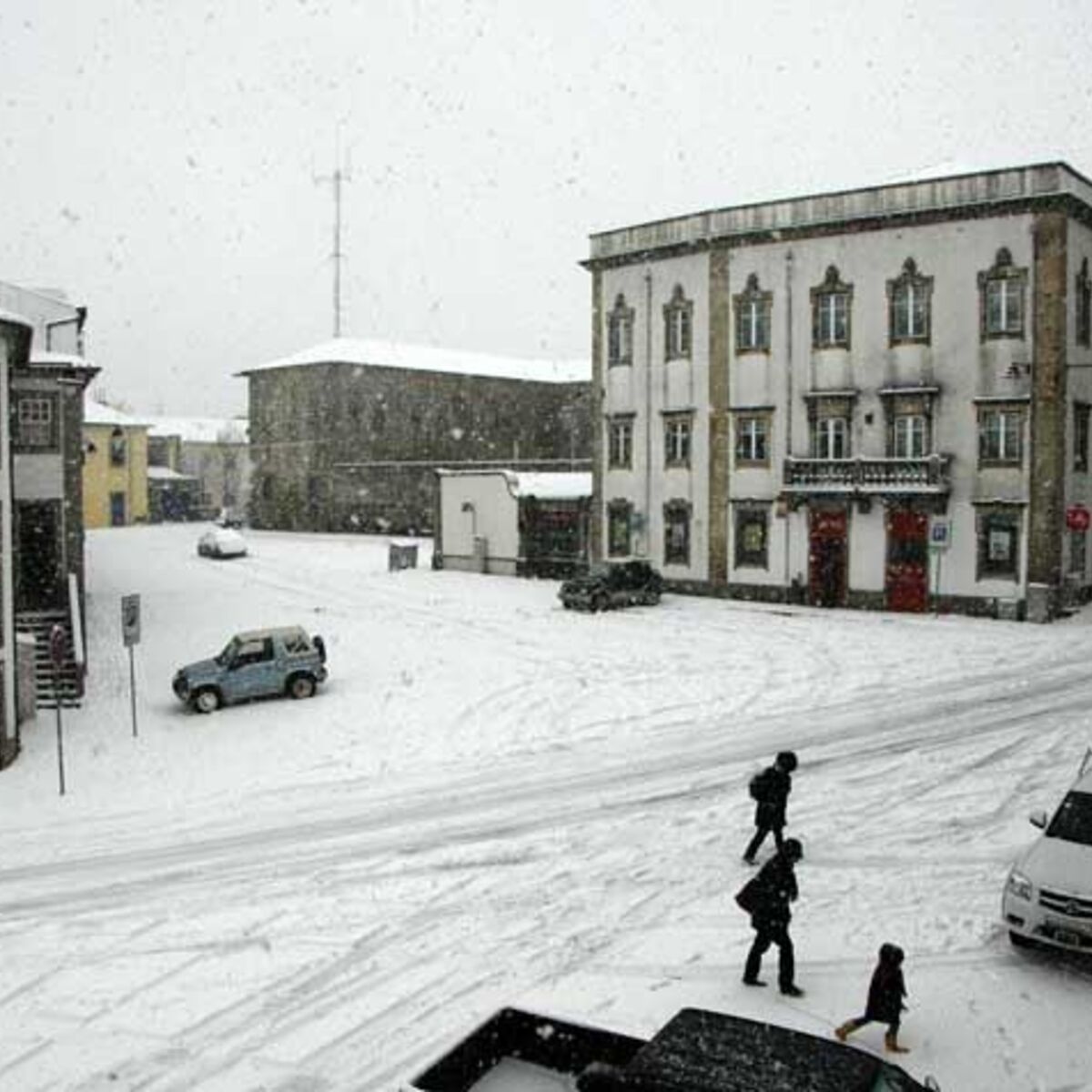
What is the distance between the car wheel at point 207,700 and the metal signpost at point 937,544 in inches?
796

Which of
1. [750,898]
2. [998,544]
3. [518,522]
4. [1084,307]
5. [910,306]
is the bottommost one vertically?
[750,898]

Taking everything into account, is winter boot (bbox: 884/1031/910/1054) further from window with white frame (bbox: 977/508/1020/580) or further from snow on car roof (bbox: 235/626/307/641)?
window with white frame (bbox: 977/508/1020/580)

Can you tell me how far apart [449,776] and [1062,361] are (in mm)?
22409

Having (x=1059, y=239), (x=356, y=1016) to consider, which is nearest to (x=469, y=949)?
(x=356, y=1016)

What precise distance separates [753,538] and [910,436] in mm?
5927

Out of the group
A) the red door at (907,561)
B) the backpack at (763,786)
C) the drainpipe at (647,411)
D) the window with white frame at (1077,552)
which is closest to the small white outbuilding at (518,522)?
the drainpipe at (647,411)

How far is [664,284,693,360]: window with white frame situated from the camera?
38.4 meters

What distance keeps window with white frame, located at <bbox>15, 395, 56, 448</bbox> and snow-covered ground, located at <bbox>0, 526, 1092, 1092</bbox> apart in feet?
17.2

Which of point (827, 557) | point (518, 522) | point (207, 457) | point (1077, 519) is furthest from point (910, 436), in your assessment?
point (207, 457)

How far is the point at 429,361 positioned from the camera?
73.2m

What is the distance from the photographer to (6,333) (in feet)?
67.2

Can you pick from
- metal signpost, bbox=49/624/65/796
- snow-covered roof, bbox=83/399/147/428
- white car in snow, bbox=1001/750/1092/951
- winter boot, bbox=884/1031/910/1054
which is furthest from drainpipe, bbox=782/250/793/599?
snow-covered roof, bbox=83/399/147/428

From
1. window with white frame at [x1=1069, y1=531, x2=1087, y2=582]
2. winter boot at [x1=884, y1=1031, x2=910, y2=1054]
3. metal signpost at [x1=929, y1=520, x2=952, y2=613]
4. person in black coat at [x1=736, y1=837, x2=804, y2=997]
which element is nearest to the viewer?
winter boot at [x1=884, y1=1031, x2=910, y2=1054]

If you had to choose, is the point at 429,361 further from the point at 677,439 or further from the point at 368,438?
the point at 677,439
